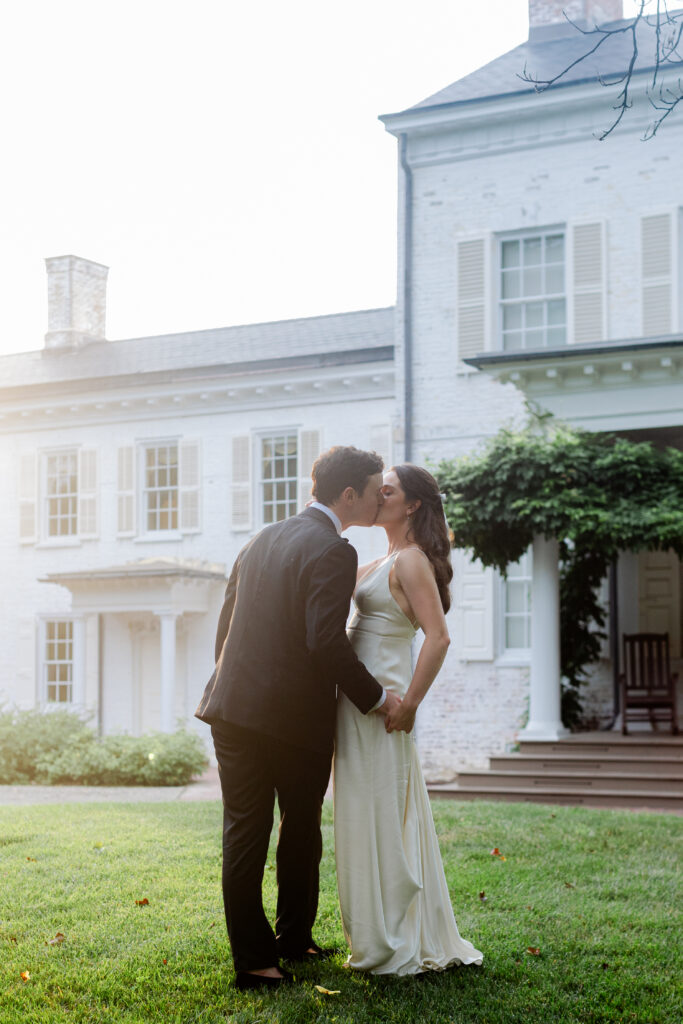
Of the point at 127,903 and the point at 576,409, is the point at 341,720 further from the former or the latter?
the point at 576,409

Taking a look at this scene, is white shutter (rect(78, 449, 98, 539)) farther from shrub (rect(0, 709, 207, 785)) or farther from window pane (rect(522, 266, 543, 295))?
window pane (rect(522, 266, 543, 295))

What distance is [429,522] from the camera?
465 cm

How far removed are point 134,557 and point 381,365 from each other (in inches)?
216

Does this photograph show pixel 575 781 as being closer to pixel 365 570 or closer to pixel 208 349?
pixel 365 570

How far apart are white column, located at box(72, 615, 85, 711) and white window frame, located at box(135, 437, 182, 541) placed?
191cm

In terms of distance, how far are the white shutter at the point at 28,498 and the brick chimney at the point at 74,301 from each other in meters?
3.71

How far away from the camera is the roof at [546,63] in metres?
15.6

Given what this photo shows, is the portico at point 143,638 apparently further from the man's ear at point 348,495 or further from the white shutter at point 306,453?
the man's ear at point 348,495

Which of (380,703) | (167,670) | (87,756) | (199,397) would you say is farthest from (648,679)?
(199,397)

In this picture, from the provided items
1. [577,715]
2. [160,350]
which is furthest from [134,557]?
[577,715]

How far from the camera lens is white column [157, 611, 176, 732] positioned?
59.5 feet

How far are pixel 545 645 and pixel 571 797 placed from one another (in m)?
1.80

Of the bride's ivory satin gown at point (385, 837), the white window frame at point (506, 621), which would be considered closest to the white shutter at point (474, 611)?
the white window frame at point (506, 621)

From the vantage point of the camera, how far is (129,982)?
4496mm
